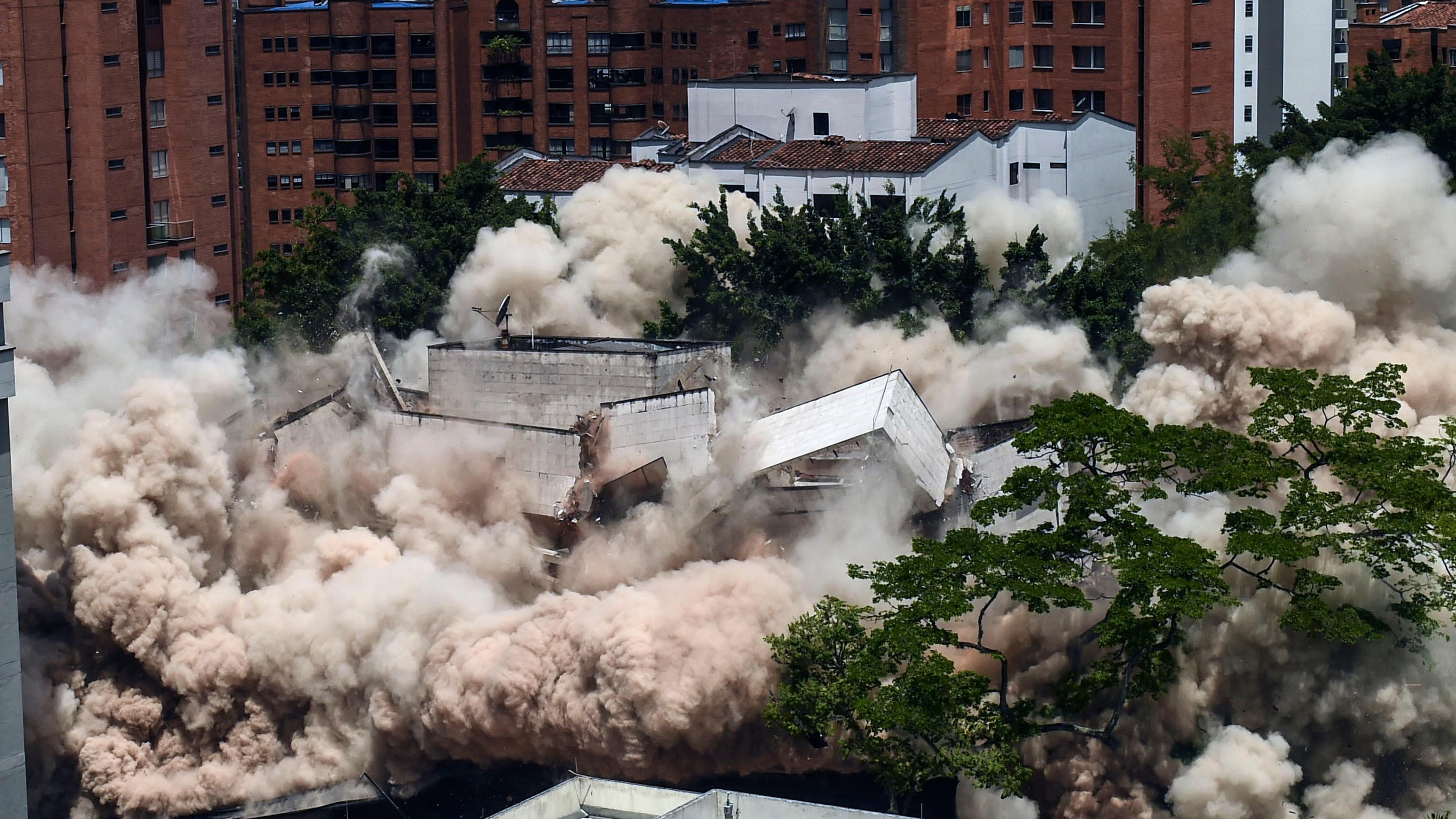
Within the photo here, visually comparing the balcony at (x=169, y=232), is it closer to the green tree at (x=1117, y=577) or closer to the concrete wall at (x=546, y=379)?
the concrete wall at (x=546, y=379)

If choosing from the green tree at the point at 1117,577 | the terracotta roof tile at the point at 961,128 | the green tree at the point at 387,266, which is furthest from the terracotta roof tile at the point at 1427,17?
the green tree at the point at 1117,577

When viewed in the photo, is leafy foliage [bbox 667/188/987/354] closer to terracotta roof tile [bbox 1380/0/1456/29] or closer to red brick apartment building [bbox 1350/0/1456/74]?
red brick apartment building [bbox 1350/0/1456/74]

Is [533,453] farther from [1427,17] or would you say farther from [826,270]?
[1427,17]

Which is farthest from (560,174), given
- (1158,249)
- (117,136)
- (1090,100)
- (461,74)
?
(461,74)

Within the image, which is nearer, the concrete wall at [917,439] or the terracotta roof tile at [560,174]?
the concrete wall at [917,439]

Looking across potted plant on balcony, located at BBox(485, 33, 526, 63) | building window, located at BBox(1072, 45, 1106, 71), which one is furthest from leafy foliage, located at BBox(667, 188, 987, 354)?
potted plant on balcony, located at BBox(485, 33, 526, 63)

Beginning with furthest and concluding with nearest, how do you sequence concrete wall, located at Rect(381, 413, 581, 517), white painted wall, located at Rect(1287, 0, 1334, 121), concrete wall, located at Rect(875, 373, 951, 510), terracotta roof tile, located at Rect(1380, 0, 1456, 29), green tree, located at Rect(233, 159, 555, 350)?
terracotta roof tile, located at Rect(1380, 0, 1456, 29)
white painted wall, located at Rect(1287, 0, 1334, 121)
green tree, located at Rect(233, 159, 555, 350)
concrete wall, located at Rect(381, 413, 581, 517)
concrete wall, located at Rect(875, 373, 951, 510)
